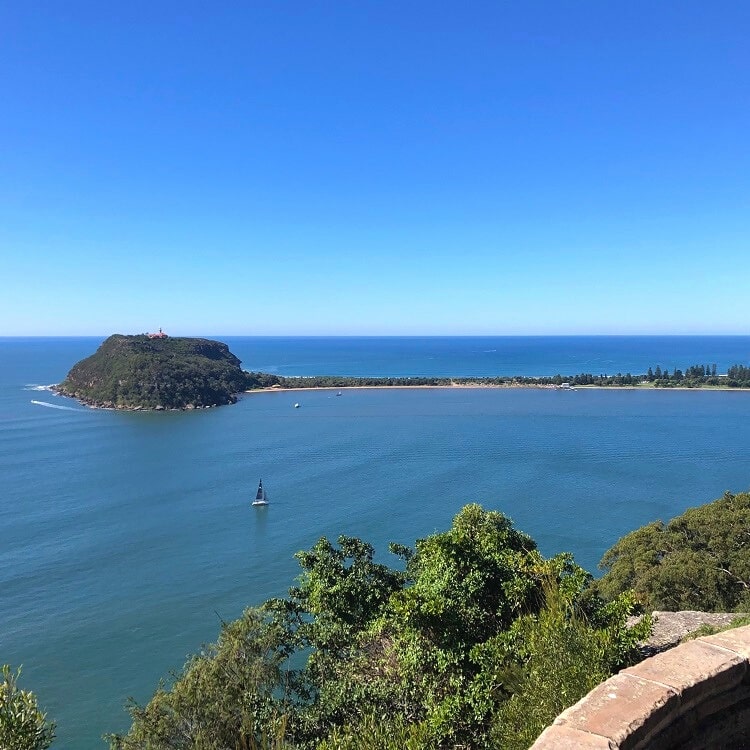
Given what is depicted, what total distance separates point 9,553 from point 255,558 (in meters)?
11.5

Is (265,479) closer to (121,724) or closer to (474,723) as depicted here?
→ (121,724)

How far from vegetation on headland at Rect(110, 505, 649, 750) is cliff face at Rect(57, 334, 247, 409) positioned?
2825 inches

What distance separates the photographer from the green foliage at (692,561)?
15695 millimetres

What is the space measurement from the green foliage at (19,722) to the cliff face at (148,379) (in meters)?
74.5

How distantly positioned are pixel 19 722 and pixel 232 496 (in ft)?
100

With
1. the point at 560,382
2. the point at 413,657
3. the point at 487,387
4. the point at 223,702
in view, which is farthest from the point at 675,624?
the point at 560,382

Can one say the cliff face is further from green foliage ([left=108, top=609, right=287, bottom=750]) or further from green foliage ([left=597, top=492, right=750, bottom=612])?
green foliage ([left=108, top=609, right=287, bottom=750])

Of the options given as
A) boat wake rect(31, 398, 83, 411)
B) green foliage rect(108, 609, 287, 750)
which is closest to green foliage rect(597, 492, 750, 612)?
green foliage rect(108, 609, 287, 750)

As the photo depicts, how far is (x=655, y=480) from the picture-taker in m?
37.7

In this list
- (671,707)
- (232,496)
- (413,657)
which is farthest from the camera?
(232,496)

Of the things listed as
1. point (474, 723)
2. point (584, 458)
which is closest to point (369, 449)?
Result: point (584, 458)

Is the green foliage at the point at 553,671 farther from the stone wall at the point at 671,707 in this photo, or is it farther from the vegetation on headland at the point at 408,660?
the stone wall at the point at 671,707

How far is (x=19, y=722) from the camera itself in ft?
19.6

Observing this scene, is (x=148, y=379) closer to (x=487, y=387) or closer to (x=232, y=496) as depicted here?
(x=232, y=496)
